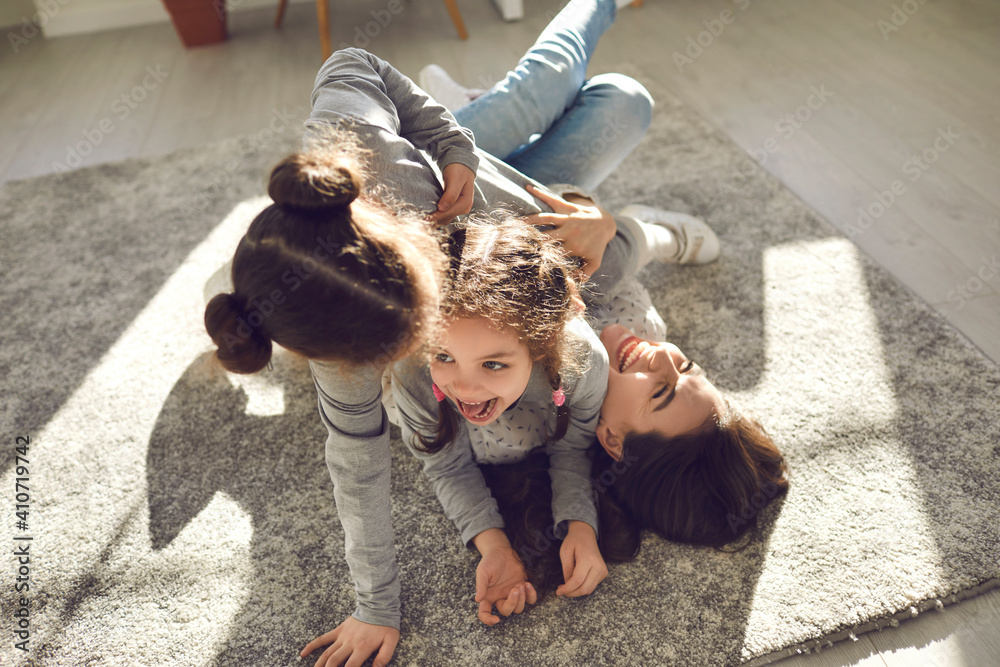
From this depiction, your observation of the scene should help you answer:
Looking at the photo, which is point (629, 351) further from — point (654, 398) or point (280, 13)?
point (280, 13)

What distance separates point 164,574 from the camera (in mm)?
828

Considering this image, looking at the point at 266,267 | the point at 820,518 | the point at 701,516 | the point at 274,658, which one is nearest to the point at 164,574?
the point at 274,658

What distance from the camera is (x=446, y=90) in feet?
4.52

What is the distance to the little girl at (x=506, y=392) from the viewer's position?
65cm

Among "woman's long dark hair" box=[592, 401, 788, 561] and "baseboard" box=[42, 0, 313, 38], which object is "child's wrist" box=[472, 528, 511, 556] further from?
"baseboard" box=[42, 0, 313, 38]

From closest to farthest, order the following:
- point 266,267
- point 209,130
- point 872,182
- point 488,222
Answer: point 266,267
point 488,222
point 872,182
point 209,130

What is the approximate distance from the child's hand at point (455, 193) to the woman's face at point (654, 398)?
30 cm

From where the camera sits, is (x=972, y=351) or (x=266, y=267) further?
(x=972, y=351)

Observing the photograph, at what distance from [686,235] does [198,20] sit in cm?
206

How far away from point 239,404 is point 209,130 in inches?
43.5

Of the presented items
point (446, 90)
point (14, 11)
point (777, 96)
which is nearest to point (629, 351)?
point (446, 90)

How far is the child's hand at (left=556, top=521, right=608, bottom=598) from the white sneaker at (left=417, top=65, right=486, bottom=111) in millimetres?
885

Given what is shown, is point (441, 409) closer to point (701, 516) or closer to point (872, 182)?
point (701, 516)

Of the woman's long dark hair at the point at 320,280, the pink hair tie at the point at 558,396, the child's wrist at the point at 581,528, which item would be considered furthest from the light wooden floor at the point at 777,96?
the woman's long dark hair at the point at 320,280
